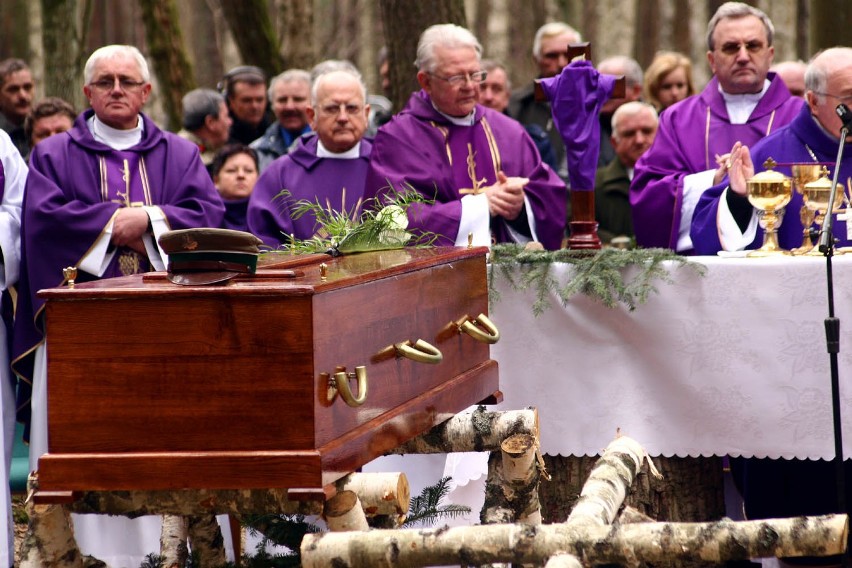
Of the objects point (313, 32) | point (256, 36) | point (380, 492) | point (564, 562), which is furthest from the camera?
point (313, 32)

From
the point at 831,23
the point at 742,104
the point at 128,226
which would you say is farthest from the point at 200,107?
the point at 831,23

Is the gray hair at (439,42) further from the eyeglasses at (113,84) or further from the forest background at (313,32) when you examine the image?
the forest background at (313,32)

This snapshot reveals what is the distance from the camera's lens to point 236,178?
323 inches

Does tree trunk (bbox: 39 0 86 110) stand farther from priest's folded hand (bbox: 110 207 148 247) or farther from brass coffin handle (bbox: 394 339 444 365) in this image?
brass coffin handle (bbox: 394 339 444 365)

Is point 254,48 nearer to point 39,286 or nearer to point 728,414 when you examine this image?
point 39,286

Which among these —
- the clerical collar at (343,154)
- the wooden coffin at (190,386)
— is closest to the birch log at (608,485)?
the wooden coffin at (190,386)

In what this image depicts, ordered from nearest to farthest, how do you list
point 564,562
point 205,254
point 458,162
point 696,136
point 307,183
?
1. point 564,562
2. point 205,254
3. point 458,162
4. point 696,136
5. point 307,183

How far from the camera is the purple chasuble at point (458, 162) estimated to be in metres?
6.62

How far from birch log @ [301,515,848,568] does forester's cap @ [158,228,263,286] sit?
29.4 inches

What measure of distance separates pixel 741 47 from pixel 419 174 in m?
1.85

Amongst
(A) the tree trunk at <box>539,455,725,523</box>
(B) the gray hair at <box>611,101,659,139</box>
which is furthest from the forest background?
(A) the tree trunk at <box>539,455,725,523</box>

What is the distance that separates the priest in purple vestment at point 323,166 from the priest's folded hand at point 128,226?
32.7 inches

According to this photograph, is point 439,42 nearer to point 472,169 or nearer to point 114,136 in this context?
point 472,169

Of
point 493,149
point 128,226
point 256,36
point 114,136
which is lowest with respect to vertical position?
point 128,226
